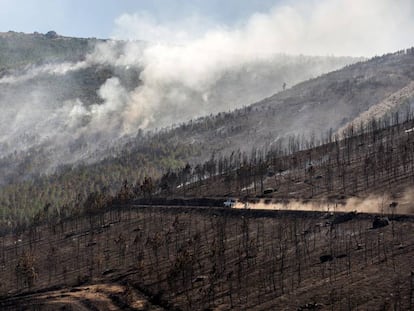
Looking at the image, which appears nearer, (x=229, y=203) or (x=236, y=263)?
(x=236, y=263)

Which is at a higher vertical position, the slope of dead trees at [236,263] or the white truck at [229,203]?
the white truck at [229,203]

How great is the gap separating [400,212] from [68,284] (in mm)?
81416

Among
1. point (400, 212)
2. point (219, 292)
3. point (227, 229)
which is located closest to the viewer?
point (219, 292)

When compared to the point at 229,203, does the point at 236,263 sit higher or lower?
lower

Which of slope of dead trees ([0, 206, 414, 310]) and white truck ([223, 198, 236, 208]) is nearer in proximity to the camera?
slope of dead trees ([0, 206, 414, 310])

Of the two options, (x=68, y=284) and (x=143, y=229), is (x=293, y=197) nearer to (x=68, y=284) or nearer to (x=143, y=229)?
(x=143, y=229)

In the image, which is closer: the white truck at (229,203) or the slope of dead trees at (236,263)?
the slope of dead trees at (236,263)

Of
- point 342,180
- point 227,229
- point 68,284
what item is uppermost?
point 342,180

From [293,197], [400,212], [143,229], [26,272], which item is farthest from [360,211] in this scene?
[26,272]

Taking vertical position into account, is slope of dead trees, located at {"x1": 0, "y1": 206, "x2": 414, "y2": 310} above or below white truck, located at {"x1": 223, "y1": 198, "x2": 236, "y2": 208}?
below

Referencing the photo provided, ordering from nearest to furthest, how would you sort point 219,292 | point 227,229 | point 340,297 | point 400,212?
1. point 340,297
2. point 219,292
3. point 400,212
4. point 227,229

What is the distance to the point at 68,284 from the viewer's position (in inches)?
5546

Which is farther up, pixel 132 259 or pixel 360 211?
pixel 360 211

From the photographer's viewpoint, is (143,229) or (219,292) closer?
(219,292)
